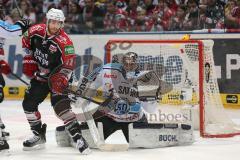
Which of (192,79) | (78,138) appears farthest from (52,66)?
(192,79)

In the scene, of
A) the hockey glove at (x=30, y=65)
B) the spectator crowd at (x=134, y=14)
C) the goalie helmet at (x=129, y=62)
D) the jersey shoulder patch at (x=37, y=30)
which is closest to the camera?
the jersey shoulder patch at (x=37, y=30)

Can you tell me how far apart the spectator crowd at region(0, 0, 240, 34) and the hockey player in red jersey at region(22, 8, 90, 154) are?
14.6ft

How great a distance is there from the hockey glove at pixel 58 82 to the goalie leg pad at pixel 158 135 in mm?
808

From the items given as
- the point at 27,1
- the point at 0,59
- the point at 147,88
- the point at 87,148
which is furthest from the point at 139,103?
the point at 27,1

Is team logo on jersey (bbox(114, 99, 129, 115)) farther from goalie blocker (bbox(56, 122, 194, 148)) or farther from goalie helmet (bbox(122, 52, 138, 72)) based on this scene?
goalie helmet (bbox(122, 52, 138, 72))

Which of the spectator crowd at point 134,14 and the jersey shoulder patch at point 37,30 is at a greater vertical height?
the spectator crowd at point 134,14

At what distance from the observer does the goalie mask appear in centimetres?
544

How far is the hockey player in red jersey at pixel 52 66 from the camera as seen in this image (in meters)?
5.43

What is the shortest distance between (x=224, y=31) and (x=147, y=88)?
3628 millimetres

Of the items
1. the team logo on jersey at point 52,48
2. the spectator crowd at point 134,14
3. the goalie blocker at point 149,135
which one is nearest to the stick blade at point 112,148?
the goalie blocker at point 149,135

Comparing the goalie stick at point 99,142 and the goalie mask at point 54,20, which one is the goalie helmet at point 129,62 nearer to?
the goalie stick at point 99,142

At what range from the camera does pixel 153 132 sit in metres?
5.85

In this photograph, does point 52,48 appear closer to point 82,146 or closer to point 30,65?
point 30,65

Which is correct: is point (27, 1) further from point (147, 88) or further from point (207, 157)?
point (207, 157)
